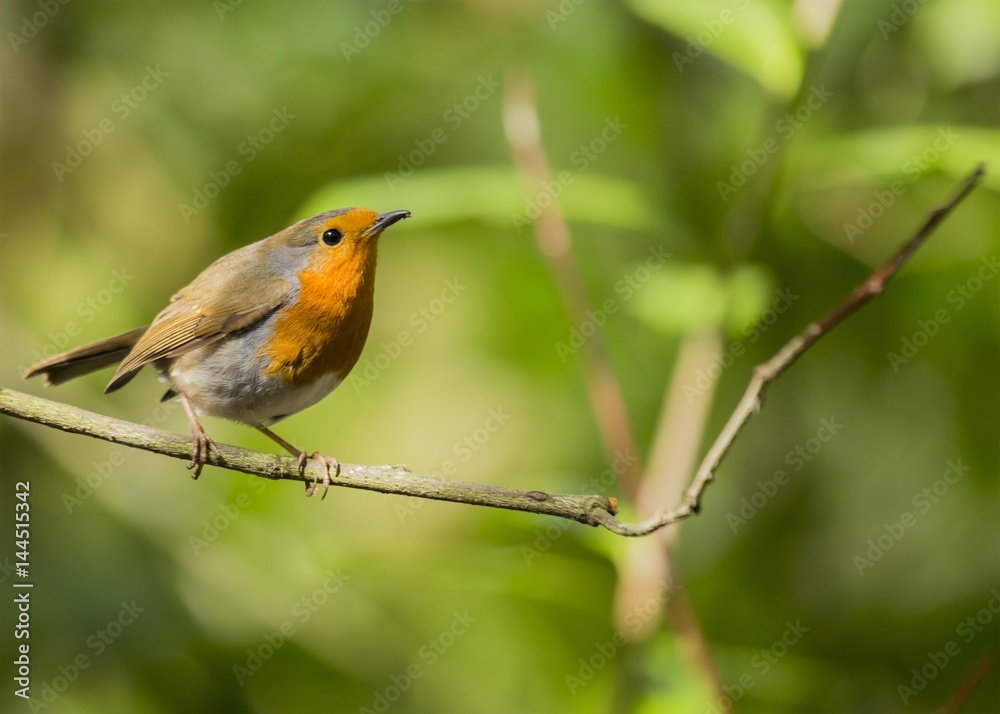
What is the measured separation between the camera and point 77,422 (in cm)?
219

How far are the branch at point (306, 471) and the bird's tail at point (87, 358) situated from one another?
2.83ft

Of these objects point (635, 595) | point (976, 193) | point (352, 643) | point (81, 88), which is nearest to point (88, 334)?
point (81, 88)

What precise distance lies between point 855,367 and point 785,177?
1492 mm

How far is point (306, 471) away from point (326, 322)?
1.89 ft

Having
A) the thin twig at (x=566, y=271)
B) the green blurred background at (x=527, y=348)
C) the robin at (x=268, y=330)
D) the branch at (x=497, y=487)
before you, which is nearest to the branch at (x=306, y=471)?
the branch at (x=497, y=487)

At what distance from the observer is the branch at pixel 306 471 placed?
1924mm

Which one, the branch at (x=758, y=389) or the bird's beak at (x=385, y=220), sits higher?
the branch at (x=758, y=389)

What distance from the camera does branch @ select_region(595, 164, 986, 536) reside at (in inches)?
73.6

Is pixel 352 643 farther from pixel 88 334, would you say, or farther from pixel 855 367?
pixel 855 367

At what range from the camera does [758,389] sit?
2.02 meters

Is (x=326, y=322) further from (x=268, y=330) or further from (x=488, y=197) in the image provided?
(x=488, y=197)

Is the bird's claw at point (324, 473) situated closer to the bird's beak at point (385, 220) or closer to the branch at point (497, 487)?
the branch at point (497, 487)

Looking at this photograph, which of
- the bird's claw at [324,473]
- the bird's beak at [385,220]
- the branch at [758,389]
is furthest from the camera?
the bird's beak at [385,220]

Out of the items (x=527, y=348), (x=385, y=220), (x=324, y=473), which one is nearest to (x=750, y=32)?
(x=385, y=220)
